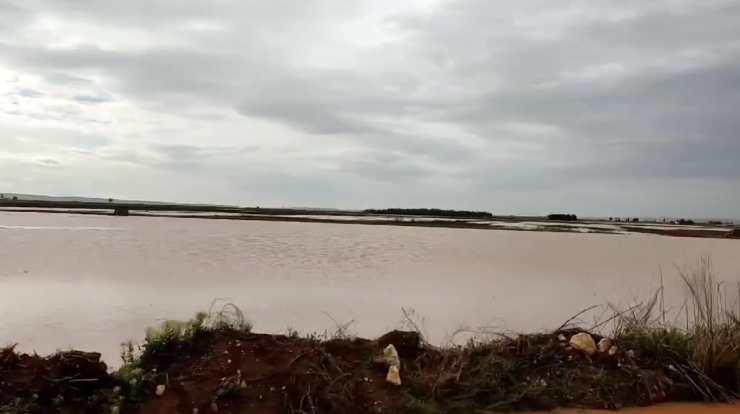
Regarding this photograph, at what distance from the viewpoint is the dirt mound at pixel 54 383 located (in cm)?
418

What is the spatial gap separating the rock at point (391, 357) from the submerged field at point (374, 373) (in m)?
0.01

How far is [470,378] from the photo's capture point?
524cm

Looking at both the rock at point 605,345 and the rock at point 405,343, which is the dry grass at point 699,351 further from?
the rock at point 405,343

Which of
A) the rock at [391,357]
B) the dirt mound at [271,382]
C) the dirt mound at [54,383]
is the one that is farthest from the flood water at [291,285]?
the rock at [391,357]

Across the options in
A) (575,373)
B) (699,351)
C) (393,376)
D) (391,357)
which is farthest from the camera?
(699,351)

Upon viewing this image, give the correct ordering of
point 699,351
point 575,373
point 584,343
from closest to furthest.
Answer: point 575,373
point 699,351
point 584,343

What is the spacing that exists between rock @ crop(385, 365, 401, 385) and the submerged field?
0.07 ft

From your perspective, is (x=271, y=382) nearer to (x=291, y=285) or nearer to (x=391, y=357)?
(x=391, y=357)

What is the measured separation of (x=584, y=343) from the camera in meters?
5.98

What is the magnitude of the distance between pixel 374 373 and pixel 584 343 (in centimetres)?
222

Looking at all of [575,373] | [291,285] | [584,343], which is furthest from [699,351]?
[291,285]

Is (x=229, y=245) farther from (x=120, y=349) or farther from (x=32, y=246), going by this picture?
(x=120, y=349)

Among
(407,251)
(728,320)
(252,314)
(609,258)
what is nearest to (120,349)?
(252,314)

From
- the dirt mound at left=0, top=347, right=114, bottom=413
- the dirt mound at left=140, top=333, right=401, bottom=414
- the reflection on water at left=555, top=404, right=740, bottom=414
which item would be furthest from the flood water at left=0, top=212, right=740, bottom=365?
the reflection on water at left=555, top=404, right=740, bottom=414
